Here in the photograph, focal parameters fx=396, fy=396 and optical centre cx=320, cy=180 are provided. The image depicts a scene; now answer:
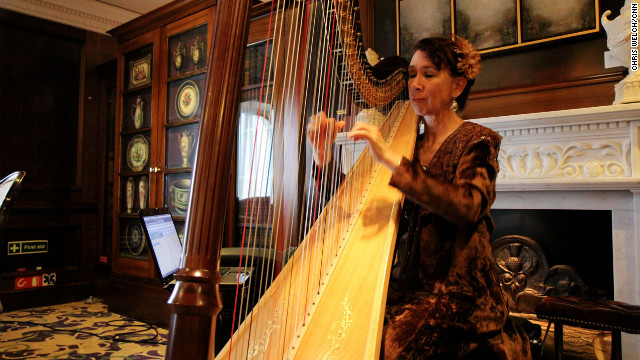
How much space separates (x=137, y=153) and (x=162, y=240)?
2.11 m

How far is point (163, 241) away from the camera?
166cm

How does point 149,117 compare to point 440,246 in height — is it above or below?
above

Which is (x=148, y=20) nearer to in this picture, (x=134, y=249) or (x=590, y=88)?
(x=134, y=249)

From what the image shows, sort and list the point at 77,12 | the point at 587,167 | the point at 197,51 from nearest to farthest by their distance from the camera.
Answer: the point at 587,167 < the point at 197,51 < the point at 77,12

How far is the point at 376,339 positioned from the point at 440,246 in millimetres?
455

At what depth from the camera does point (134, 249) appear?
3.38m

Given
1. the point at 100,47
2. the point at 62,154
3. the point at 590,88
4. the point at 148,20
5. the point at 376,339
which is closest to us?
the point at 376,339

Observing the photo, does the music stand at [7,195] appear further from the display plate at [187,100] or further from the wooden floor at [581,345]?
the wooden floor at [581,345]

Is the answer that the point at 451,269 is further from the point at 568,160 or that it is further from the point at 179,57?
the point at 179,57

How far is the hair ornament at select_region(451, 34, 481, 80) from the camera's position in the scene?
125 cm

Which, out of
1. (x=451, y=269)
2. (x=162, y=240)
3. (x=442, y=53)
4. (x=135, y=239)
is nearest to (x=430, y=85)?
(x=442, y=53)

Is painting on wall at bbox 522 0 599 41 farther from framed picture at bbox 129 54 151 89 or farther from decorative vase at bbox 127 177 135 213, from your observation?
decorative vase at bbox 127 177 135 213

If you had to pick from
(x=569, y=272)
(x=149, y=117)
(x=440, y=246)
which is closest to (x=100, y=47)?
(x=149, y=117)

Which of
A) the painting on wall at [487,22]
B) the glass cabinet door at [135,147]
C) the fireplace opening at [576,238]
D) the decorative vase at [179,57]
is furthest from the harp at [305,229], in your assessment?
the glass cabinet door at [135,147]
